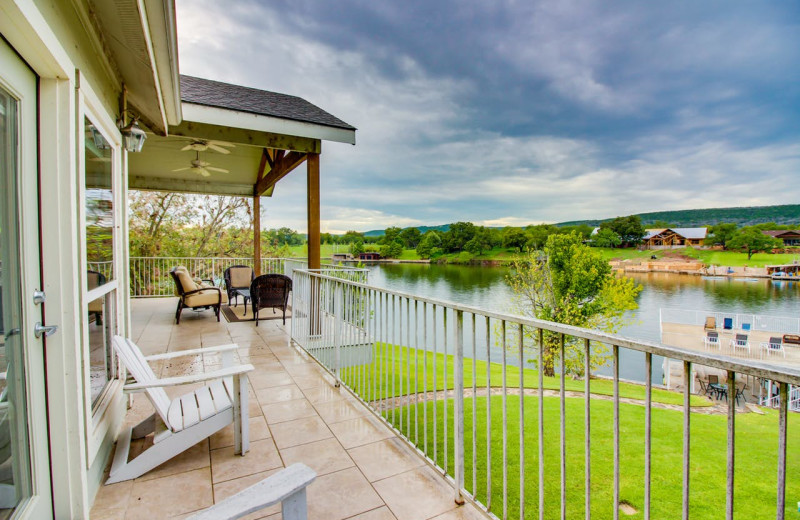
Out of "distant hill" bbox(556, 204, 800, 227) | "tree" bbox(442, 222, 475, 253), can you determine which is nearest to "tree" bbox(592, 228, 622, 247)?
"distant hill" bbox(556, 204, 800, 227)

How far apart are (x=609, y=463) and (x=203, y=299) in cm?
660

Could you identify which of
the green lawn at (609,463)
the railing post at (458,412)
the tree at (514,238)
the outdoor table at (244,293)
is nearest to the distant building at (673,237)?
the tree at (514,238)

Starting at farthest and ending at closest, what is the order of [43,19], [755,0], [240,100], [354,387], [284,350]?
1. [755,0]
2. [240,100]
3. [284,350]
4. [354,387]
5. [43,19]

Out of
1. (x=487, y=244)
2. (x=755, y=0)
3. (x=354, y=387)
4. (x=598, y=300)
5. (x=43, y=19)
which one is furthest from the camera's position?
(x=487, y=244)

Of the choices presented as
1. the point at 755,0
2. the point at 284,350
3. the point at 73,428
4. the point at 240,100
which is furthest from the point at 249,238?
the point at 755,0

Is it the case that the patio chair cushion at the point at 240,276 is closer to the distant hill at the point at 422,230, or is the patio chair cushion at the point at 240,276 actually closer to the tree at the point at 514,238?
the tree at the point at 514,238

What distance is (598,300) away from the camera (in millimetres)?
20922

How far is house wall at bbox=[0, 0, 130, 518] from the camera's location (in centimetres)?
156

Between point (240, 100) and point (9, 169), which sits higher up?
point (240, 100)

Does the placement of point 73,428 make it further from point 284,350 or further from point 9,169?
point 284,350

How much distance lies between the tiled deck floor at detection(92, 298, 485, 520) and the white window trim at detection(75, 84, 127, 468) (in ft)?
1.14

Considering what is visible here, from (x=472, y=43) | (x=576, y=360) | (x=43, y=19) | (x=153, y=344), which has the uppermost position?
(x=472, y=43)

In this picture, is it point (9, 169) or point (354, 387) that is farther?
point (354, 387)

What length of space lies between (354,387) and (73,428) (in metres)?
2.16
